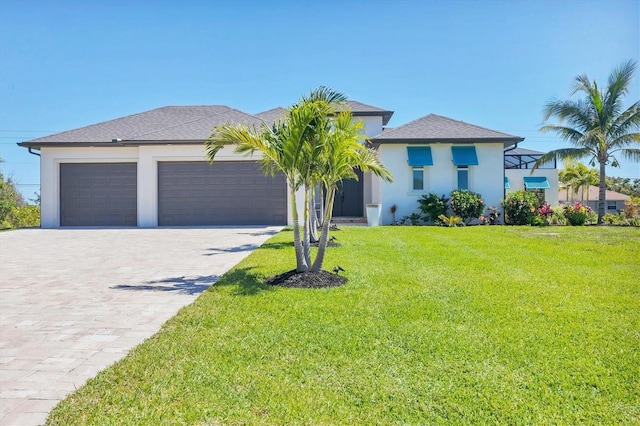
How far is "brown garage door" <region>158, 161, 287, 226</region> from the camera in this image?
18969 mm

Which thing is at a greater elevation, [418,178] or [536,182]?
[536,182]

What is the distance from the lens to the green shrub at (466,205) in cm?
1823

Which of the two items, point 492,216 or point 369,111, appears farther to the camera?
point 369,111

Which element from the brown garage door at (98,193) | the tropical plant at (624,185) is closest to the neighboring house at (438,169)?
the brown garage door at (98,193)

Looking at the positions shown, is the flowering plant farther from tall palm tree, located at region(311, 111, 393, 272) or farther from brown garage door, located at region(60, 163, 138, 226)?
brown garage door, located at region(60, 163, 138, 226)

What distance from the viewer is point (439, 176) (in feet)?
63.1

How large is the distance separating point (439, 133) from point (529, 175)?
15391 millimetres

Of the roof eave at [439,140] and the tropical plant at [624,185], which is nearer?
the roof eave at [439,140]

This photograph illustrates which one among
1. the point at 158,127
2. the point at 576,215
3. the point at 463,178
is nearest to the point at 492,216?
the point at 463,178

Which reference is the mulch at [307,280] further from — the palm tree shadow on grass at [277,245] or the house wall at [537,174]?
the house wall at [537,174]

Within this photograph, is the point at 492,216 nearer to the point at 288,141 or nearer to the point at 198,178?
the point at 198,178

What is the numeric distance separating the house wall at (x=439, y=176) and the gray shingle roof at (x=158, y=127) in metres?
6.66

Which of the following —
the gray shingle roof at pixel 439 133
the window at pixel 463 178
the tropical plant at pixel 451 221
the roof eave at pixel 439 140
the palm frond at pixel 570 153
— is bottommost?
the tropical plant at pixel 451 221

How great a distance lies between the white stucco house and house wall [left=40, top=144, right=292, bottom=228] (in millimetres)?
43
